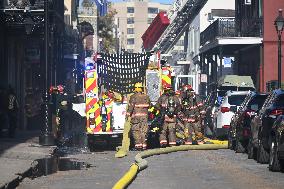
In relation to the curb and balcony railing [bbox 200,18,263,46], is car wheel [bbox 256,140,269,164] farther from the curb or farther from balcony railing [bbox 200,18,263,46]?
balcony railing [bbox 200,18,263,46]

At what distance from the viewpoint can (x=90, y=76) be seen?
2623 cm

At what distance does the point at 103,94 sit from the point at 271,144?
910 centimetres

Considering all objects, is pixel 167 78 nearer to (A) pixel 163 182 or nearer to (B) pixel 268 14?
(A) pixel 163 182

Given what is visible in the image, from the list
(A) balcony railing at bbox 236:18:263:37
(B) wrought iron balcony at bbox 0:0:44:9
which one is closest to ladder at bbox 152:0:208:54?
(A) balcony railing at bbox 236:18:263:37

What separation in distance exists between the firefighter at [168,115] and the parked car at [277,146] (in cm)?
770

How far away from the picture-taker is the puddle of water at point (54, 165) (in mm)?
18375

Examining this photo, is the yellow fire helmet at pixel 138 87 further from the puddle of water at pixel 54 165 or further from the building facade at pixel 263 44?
the building facade at pixel 263 44

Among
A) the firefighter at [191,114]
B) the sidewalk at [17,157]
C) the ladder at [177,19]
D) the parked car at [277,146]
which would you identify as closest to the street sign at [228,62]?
the ladder at [177,19]

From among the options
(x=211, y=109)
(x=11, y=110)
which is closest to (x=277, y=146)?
Answer: (x=11, y=110)

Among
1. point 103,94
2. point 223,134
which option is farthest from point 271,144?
point 223,134

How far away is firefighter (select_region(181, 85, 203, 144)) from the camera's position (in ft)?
90.4

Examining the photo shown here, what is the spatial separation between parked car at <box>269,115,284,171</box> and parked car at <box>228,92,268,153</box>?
4422 millimetres

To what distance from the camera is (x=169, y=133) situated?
84.0 feet

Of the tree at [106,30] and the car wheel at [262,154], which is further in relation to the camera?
the tree at [106,30]
